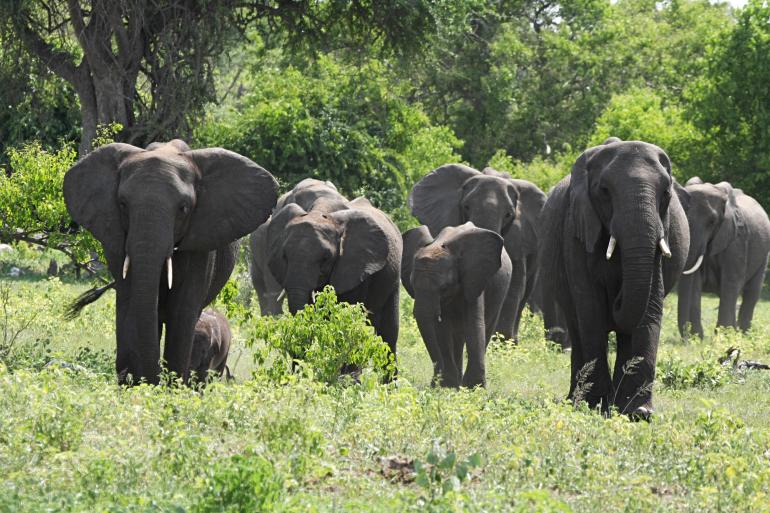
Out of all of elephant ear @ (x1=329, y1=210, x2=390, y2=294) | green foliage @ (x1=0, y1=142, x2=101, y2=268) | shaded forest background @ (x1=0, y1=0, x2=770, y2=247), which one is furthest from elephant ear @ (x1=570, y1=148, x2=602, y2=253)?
shaded forest background @ (x1=0, y1=0, x2=770, y2=247)

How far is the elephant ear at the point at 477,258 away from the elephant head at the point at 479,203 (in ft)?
9.32

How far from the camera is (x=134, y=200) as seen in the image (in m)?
11.0

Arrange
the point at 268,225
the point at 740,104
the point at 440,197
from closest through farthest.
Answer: the point at 268,225 < the point at 440,197 < the point at 740,104

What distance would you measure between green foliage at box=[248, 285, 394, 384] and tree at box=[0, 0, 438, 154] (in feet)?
39.4

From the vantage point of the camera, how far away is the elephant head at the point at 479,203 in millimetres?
17609

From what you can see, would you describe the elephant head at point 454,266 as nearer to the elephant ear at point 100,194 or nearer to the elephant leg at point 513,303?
the elephant ear at point 100,194

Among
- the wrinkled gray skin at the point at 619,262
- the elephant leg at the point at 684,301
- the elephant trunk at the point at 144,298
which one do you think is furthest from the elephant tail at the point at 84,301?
the elephant leg at the point at 684,301

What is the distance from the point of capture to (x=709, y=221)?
20875 mm

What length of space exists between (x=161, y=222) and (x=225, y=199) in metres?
1.05

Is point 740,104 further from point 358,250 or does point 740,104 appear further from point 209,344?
point 209,344

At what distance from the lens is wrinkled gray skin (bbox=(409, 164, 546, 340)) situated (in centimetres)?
1764

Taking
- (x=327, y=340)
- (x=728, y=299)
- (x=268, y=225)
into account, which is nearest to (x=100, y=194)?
(x=327, y=340)

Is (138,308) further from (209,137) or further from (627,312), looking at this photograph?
(209,137)

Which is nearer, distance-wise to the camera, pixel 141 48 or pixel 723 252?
pixel 723 252
